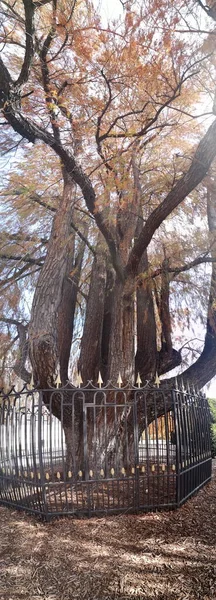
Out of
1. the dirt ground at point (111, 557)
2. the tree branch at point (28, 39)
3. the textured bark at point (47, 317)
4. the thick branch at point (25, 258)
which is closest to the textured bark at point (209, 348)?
the thick branch at point (25, 258)

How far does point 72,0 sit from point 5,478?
19.3ft

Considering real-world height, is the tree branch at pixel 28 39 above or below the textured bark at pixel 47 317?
above

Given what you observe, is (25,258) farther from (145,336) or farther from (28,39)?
(28,39)

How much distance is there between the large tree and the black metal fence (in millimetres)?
675

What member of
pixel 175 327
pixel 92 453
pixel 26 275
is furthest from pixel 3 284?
pixel 92 453

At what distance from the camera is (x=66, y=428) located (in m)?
8.40

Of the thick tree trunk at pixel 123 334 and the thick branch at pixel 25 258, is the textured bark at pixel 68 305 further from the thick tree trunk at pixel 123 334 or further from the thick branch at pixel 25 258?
the thick tree trunk at pixel 123 334

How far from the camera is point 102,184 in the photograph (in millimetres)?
8203

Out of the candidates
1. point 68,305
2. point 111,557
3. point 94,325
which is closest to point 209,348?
point 94,325

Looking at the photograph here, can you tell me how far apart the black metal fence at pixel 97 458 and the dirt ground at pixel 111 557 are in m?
0.29

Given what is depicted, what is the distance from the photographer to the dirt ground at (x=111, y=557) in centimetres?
362

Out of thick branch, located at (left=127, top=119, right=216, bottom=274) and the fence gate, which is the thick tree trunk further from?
the fence gate

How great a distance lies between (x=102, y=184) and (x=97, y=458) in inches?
170

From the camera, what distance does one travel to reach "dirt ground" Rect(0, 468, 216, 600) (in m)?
3.62
